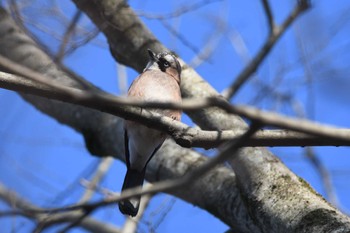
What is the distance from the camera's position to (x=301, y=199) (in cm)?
286

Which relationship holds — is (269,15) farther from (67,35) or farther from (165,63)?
(67,35)

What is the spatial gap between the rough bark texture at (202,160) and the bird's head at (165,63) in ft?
0.23

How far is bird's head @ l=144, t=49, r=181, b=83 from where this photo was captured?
423 cm

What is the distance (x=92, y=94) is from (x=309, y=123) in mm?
584

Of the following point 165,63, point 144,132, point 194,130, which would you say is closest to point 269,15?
point 165,63

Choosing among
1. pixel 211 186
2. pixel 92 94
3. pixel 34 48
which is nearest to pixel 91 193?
pixel 34 48

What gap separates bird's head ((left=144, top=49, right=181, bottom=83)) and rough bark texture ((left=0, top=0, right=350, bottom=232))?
7 cm

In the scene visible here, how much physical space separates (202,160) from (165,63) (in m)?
0.84

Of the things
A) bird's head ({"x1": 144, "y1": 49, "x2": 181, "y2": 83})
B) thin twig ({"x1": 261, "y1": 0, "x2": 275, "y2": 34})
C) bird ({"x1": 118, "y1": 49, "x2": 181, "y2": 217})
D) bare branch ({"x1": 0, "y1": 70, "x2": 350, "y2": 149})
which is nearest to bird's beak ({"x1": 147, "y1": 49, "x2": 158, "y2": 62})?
bird's head ({"x1": 144, "y1": 49, "x2": 181, "y2": 83})

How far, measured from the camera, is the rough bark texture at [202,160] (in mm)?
2826

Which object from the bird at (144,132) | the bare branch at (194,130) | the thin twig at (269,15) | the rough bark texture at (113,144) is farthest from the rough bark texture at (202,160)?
the thin twig at (269,15)

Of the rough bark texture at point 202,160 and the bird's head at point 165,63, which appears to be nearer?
the rough bark texture at point 202,160

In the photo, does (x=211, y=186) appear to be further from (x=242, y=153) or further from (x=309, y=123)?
(x=309, y=123)

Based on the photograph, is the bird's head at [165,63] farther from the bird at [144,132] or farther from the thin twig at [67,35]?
the thin twig at [67,35]
